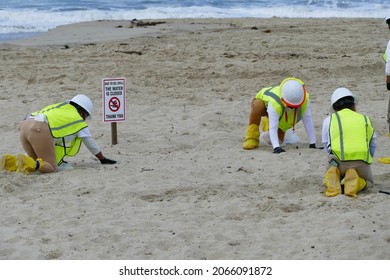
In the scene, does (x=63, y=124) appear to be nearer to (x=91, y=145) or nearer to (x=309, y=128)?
(x=91, y=145)

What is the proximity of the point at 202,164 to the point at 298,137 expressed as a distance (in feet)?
5.94

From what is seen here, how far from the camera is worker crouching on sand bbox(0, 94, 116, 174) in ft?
28.6

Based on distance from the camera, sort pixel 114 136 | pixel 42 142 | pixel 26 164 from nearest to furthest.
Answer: pixel 26 164, pixel 42 142, pixel 114 136

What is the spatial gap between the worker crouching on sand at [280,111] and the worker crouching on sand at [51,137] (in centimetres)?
195

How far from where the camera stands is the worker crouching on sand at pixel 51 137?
873 cm

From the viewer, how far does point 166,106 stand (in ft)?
40.3

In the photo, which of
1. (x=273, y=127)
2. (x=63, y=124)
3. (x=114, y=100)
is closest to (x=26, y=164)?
(x=63, y=124)

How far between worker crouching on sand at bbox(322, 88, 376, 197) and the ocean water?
16355 millimetres

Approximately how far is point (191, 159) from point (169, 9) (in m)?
19.4

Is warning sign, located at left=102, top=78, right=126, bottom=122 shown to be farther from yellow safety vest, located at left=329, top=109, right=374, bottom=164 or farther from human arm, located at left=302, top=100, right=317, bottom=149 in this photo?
yellow safety vest, located at left=329, top=109, right=374, bottom=164

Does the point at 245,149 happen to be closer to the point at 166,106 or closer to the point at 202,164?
the point at 202,164

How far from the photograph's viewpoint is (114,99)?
402 inches

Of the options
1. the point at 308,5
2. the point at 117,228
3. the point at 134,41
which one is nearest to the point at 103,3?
the point at 308,5

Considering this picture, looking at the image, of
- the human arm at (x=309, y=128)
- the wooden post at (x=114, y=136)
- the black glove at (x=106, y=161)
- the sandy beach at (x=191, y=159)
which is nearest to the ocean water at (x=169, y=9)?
the sandy beach at (x=191, y=159)
